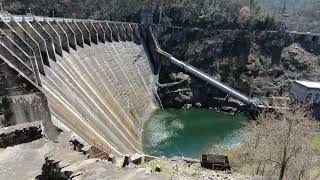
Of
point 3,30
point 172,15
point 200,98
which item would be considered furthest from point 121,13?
point 3,30

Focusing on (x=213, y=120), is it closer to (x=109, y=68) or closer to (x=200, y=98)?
(x=200, y=98)

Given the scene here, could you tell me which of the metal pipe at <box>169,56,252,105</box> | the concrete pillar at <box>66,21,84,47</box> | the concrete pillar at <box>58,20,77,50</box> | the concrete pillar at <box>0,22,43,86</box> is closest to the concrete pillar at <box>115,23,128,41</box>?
the metal pipe at <box>169,56,252,105</box>

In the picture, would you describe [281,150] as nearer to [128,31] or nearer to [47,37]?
[47,37]

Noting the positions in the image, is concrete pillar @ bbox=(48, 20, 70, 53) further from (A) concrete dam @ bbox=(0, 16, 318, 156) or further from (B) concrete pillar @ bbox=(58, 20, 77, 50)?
(B) concrete pillar @ bbox=(58, 20, 77, 50)

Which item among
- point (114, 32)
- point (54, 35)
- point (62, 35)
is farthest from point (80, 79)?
point (114, 32)

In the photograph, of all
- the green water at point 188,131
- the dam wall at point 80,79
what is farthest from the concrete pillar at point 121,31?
the green water at point 188,131
